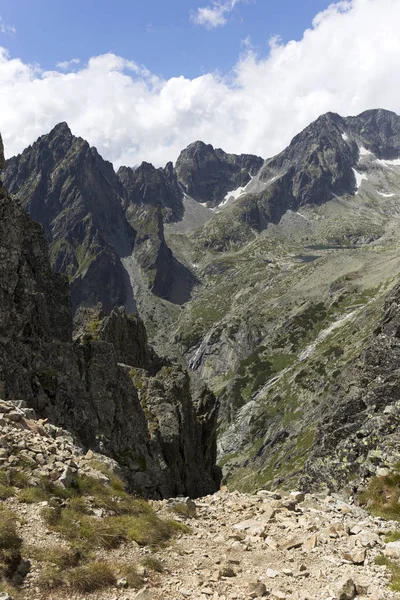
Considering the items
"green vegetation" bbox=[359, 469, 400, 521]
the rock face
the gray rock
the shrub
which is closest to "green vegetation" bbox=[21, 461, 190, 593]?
the shrub

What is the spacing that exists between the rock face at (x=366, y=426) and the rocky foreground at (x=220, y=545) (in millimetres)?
8445

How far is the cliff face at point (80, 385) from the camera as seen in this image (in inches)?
1249

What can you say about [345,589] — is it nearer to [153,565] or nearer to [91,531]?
[153,565]

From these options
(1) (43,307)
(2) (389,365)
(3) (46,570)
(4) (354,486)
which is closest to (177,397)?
(1) (43,307)

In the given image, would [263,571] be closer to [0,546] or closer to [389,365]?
[0,546]

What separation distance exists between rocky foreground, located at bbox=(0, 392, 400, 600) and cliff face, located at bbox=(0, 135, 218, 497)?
1066cm

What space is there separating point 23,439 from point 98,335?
184ft

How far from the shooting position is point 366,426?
101 ft

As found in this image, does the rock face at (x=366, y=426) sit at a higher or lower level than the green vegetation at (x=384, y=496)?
higher

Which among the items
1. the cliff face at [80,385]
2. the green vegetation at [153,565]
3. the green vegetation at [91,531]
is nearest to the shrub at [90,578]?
the green vegetation at [91,531]

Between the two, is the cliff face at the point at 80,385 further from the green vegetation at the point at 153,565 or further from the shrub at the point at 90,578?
the shrub at the point at 90,578

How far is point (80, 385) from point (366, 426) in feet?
80.1

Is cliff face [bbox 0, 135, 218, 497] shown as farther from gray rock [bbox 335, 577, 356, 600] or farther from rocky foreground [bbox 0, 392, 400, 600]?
gray rock [bbox 335, 577, 356, 600]

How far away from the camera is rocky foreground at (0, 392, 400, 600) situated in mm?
12258
